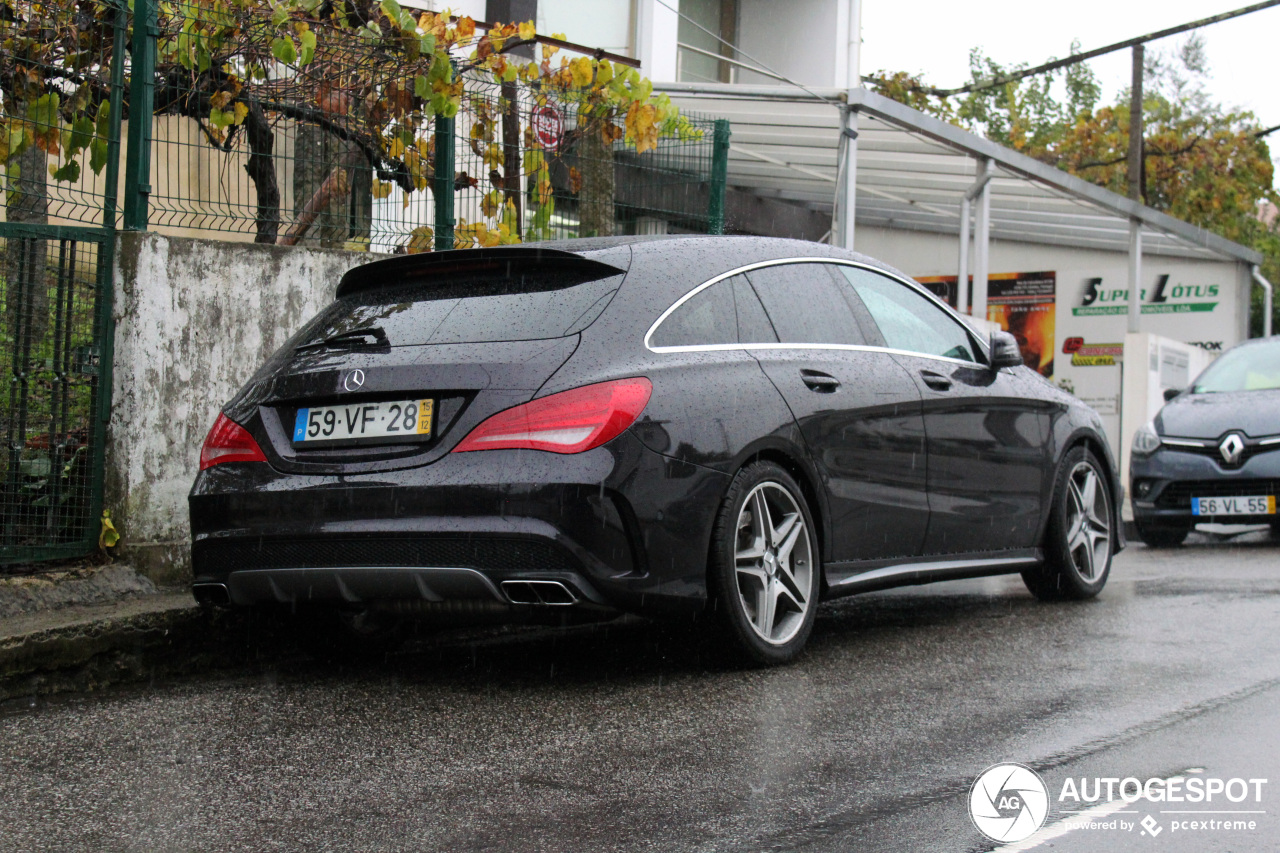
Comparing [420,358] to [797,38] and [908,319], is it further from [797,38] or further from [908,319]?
[797,38]

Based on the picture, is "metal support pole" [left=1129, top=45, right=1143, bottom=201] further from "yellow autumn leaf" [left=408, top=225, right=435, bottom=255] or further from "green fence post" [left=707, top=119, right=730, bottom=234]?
"yellow autumn leaf" [left=408, top=225, right=435, bottom=255]

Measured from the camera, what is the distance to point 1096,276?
964 inches

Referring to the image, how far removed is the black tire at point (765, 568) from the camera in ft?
15.7

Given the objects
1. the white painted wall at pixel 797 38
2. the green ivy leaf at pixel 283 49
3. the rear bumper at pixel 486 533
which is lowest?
the rear bumper at pixel 486 533

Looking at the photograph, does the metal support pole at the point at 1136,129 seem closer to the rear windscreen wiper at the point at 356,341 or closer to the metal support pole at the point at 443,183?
the metal support pole at the point at 443,183

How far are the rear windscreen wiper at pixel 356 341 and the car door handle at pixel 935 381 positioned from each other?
93.3 inches

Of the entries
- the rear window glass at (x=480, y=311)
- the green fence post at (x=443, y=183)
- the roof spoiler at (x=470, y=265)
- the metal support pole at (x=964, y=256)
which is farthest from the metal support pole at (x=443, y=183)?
the metal support pole at (x=964, y=256)

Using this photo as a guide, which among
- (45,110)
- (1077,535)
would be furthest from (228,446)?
(1077,535)

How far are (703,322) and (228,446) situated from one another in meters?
1.68

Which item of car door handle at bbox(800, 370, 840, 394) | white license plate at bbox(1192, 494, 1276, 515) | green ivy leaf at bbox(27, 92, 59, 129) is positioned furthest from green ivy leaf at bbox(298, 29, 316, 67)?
white license plate at bbox(1192, 494, 1276, 515)

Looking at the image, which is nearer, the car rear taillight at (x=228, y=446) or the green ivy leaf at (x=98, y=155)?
the car rear taillight at (x=228, y=446)

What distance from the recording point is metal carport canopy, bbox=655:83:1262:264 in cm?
1390

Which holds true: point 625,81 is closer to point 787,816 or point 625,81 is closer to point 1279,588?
point 1279,588

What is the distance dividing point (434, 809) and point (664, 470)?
149 cm
